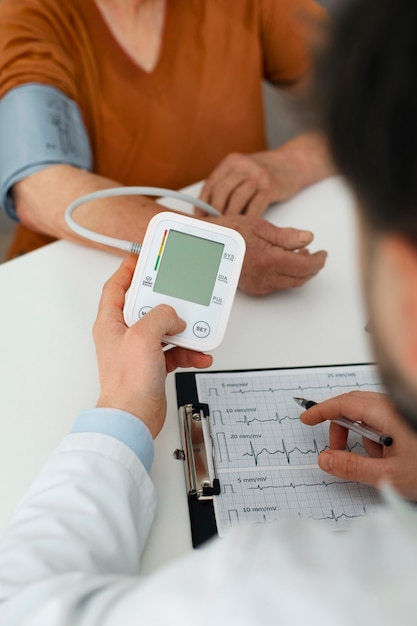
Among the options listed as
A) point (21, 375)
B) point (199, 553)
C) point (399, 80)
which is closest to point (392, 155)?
point (399, 80)

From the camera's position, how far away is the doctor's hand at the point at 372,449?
0.69 meters

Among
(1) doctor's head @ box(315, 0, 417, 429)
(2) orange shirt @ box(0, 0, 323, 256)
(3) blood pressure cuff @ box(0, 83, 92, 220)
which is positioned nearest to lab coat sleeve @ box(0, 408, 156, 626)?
(1) doctor's head @ box(315, 0, 417, 429)

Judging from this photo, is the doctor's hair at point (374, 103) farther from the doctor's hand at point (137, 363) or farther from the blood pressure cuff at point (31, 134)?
the blood pressure cuff at point (31, 134)

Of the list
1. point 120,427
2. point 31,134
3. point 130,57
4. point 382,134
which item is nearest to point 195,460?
point 120,427

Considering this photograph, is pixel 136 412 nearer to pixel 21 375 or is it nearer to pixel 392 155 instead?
pixel 21 375

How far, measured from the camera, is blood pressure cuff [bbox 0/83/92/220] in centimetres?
109

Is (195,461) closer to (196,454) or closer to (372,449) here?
(196,454)

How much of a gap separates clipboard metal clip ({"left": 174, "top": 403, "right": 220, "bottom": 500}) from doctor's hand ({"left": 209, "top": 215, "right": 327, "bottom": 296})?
0.23 meters

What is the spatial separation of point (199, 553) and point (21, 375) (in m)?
0.44

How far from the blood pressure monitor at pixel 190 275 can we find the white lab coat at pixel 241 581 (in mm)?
265

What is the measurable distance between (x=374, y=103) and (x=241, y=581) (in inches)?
11.2

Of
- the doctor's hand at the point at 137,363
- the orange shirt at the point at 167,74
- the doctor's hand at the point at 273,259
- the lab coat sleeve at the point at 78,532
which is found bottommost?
the lab coat sleeve at the point at 78,532

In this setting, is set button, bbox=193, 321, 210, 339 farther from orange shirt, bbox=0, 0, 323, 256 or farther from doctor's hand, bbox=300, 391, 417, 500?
orange shirt, bbox=0, 0, 323, 256

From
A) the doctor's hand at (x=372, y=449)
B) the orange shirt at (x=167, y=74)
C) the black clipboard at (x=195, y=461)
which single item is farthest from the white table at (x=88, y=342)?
the orange shirt at (x=167, y=74)
